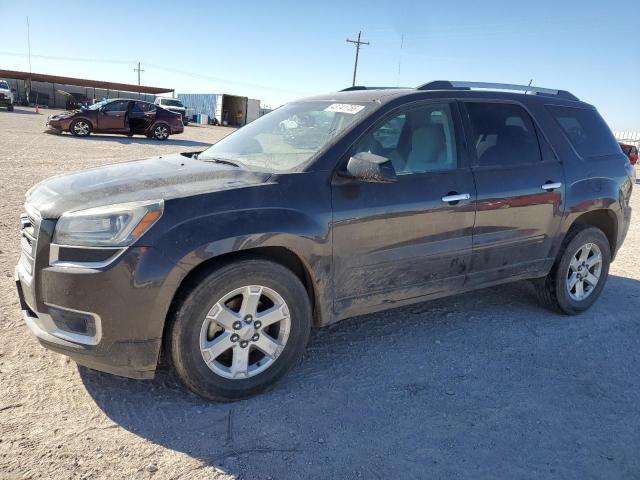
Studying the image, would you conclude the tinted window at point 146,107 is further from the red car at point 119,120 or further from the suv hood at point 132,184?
the suv hood at point 132,184

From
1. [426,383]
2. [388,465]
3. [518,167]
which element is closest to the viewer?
[388,465]

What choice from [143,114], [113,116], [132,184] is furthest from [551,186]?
[113,116]

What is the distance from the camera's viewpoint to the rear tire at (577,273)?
4.54 meters

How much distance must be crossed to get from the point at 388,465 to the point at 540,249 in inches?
98.5

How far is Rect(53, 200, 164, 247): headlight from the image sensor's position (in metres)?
2.63

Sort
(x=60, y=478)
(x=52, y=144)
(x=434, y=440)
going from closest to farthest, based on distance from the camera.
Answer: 1. (x=60, y=478)
2. (x=434, y=440)
3. (x=52, y=144)

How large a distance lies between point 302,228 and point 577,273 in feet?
9.62

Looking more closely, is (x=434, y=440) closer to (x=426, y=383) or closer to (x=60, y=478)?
(x=426, y=383)

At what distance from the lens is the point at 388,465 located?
8.39 feet

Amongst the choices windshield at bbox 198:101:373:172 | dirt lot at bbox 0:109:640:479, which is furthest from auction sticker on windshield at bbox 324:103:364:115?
dirt lot at bbox 0:109:640:479

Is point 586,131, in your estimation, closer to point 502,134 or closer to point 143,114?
point 502,134

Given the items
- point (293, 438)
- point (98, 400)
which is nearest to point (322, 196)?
point (293, 438)

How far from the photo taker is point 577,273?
466cm

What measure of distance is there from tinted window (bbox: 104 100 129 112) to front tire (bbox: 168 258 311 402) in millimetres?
19497
